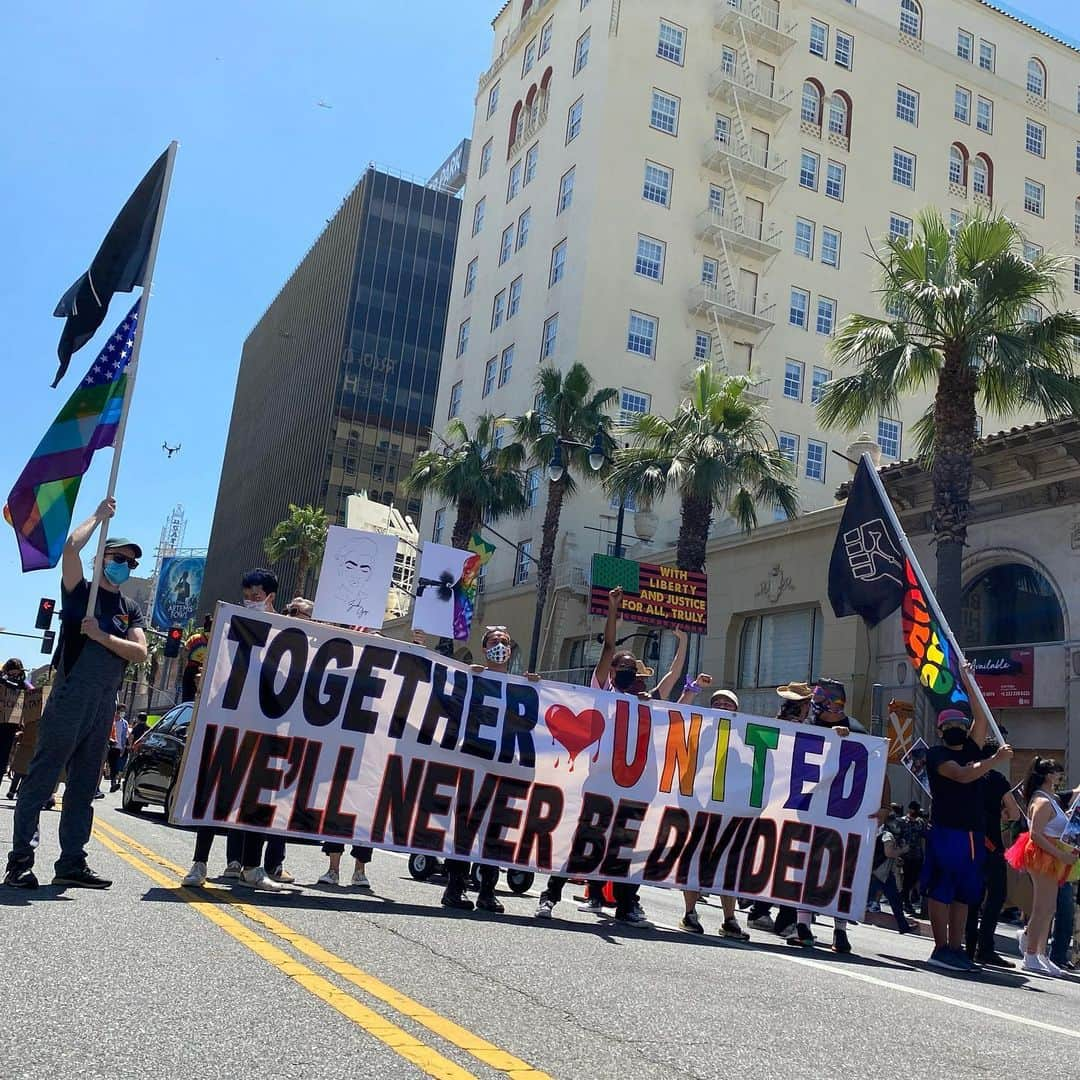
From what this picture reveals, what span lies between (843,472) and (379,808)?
133 feet

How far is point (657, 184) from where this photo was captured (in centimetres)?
4503

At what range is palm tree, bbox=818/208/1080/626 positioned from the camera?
19.7m

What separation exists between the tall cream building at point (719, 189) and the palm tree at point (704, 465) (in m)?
11.0

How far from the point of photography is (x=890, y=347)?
822 inches

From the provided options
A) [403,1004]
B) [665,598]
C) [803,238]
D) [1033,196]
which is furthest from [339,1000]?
[1033,196]

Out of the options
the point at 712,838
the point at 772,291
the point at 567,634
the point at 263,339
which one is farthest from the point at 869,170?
the point at 263,339

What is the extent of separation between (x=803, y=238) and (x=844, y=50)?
29.8ft

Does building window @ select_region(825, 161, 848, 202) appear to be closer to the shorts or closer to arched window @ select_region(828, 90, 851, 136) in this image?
arched window @ select_region(828, 90, 851, 136)

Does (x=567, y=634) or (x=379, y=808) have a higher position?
(x=567, y=634)

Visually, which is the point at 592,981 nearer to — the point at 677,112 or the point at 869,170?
the point at 677,112

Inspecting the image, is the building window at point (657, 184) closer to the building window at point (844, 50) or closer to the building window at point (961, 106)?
the building window at point (844, 50)

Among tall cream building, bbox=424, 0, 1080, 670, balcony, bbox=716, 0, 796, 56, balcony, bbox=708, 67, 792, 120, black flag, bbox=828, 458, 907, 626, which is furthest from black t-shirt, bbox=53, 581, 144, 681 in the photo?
balcony, bbox=716, 0, 796, 56

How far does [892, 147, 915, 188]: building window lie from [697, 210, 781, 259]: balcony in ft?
22.8

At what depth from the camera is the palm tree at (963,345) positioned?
19.7 m
